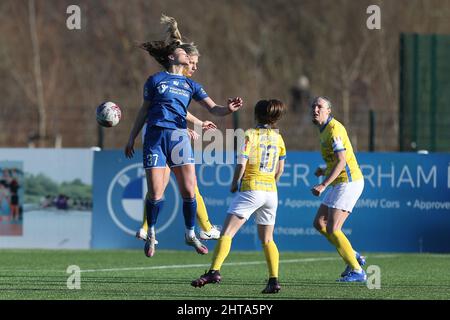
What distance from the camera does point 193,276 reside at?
1364cm

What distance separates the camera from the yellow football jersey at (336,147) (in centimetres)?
1291

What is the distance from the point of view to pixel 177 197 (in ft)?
61.3

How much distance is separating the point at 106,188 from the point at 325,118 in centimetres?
672

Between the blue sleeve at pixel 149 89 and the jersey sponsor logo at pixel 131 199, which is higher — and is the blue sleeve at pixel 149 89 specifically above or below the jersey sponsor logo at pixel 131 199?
above

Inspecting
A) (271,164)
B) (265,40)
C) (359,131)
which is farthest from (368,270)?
(265,40)

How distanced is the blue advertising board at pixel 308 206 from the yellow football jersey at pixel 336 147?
5.08 metres

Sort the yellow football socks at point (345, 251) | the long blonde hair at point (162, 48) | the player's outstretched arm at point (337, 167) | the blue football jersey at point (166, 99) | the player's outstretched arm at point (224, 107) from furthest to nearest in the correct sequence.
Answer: the yellow football socks at point (345, 251)
the player's outstretched arm at point (337, 167)
the long blonde hair at point (162, 48)
the blue football jersey at point (166, 99)
the player's outstretched arm at point (224, 107)

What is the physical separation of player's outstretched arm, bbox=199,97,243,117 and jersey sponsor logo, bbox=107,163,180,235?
20.9 ft

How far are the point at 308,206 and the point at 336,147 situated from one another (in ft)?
19.0

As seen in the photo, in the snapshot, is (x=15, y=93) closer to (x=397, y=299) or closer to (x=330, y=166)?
(x=330, y=166)

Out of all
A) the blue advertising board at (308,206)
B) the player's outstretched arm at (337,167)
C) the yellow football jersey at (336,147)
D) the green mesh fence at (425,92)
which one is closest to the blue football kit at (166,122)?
the player's outstretched arm at (337,167)

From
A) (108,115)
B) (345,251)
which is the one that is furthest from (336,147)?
(108,115)

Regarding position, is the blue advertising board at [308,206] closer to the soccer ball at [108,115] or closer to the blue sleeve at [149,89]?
the soccer ball at [108,115]

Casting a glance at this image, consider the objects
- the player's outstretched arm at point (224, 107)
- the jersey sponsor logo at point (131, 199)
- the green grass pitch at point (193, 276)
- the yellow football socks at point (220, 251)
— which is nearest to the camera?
the green grass pitch at point (193, 276)
